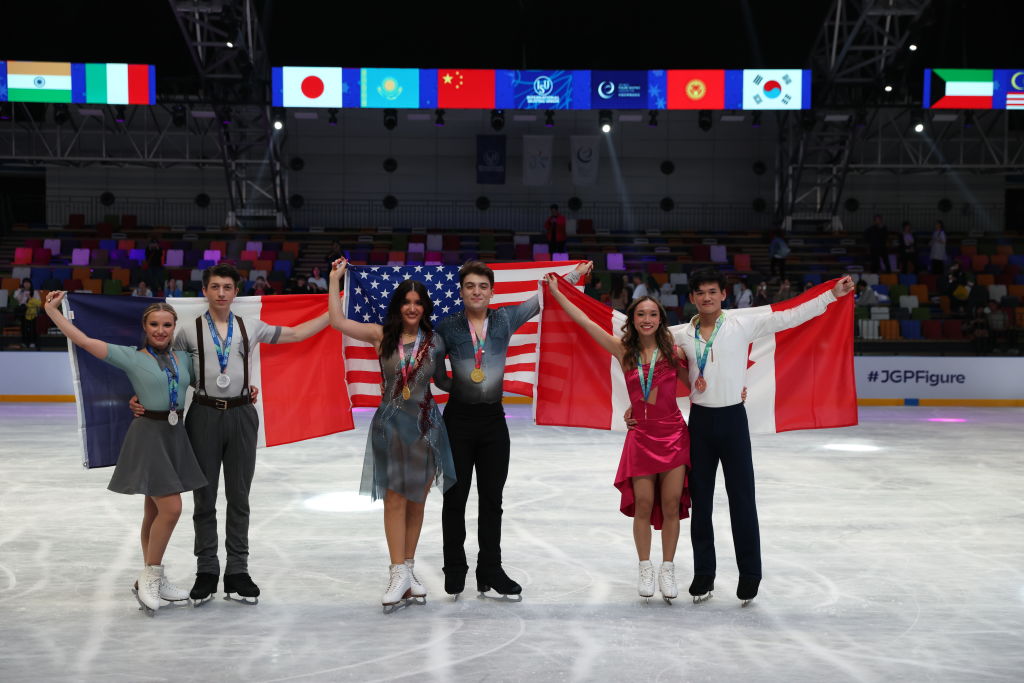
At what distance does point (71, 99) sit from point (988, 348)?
2077 centimetres

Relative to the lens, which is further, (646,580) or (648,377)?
(646,580)

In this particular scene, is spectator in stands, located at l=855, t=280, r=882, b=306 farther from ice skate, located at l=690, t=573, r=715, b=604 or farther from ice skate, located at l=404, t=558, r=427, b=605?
ice skate, located at l=404, t=558, r=427, b=605

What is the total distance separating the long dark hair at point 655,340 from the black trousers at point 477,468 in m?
0.77

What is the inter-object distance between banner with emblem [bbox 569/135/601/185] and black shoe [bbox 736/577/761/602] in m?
A: 24.6

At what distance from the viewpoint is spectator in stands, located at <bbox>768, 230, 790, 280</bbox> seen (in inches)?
982

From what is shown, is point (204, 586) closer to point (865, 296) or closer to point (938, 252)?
point (865, 296)

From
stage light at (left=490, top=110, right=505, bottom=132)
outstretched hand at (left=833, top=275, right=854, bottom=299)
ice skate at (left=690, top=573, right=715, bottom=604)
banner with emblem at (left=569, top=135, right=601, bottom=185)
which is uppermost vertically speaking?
stage light at (left=490, top=110, right=505, bottom=132)

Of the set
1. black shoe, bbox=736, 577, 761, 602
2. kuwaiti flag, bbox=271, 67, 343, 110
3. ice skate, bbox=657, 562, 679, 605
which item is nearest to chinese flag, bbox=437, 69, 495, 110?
kuwaiti flag, bbox=271, 67, 343, 110

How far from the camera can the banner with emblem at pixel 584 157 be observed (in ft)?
97.0

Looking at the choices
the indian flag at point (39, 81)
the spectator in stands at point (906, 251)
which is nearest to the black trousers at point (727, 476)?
the spectator in stands at point (906, 251)

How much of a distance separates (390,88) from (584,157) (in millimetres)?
6749

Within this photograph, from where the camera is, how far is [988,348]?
2103 centimetres

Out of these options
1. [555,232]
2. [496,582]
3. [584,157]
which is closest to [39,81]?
[555,232]

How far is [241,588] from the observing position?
5734mm
